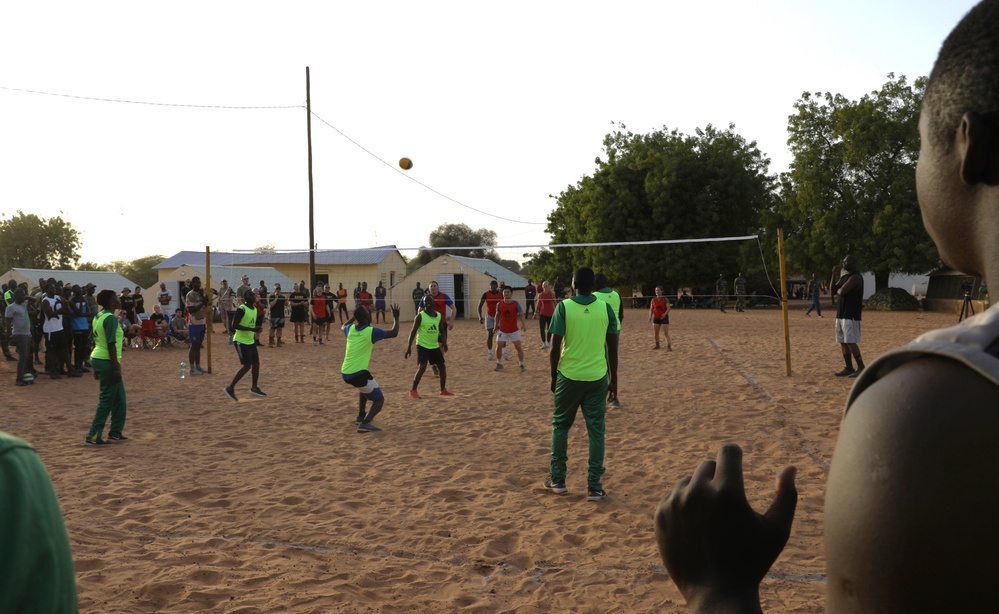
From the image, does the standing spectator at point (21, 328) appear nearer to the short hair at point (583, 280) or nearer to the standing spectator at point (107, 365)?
the standing spectator at point (107, 365)

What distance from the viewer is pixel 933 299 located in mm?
33281

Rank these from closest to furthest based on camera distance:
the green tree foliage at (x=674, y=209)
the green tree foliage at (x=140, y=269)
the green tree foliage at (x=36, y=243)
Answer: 1. the green tree foliage at (x=674, y=209)
2. the green tree foliage at (x=36, y=243)
3. the green tree foliage at (x=140, y=269)

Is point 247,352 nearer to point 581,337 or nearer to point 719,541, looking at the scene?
point 581,337

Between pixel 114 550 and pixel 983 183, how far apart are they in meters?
5.69

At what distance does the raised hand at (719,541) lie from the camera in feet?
3.29

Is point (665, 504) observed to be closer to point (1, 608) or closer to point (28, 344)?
point (1, 608)

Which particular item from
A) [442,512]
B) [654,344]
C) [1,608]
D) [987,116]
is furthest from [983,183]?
[654,344]

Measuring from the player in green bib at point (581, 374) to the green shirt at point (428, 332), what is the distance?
5294mm

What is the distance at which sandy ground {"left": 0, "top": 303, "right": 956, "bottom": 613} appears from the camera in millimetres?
4539

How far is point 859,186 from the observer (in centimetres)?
3459

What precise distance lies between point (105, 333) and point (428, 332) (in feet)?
15.3

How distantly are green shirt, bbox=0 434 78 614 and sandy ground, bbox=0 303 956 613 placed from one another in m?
3.56

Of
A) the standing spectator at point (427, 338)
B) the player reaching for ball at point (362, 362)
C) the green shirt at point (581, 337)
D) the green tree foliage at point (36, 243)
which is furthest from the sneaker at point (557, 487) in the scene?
the green tree foliage at point (36, 243)

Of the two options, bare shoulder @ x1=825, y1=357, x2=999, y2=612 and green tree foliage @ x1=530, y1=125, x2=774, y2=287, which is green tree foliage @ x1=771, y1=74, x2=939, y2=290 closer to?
green tree foliage @ x1=530, y1=125, x2=774, y2=287
